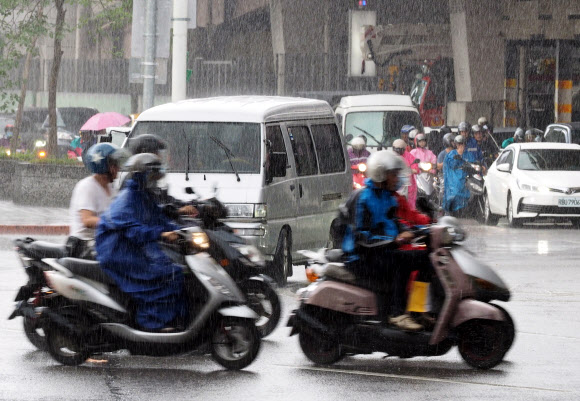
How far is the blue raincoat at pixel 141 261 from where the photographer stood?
941 cm

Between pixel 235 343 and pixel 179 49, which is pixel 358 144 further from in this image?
pixel 235 343

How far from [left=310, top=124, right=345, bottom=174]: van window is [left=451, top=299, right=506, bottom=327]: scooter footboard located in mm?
6481

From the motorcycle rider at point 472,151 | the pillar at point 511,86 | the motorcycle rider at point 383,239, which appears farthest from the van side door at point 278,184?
the pillar at point 511,86

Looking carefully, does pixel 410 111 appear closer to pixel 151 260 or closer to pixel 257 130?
pixel 257 130

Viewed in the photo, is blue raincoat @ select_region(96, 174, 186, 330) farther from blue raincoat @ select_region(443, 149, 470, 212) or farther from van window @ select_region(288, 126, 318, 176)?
blue raincoat @ select_region(443, 149, 470, 212)

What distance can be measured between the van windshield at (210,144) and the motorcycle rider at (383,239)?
4919 mm

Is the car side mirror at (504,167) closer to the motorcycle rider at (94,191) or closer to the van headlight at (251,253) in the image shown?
the van headlight at (251,253)

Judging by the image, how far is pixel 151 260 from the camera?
31.1 ft

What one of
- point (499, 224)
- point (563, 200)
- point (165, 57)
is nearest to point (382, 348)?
point (165, 57)

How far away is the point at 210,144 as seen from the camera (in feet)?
48.7

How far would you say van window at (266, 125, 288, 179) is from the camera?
47.1 ft

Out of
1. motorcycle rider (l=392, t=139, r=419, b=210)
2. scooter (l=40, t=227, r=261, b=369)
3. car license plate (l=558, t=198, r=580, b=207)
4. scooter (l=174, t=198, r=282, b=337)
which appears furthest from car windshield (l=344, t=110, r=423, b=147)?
scooter (l=40, t=227, r=261, b=369)

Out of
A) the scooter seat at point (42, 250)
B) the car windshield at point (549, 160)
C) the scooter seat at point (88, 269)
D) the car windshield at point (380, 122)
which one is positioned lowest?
the scooter seat at point (88, 269)

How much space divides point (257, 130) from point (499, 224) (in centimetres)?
1141
